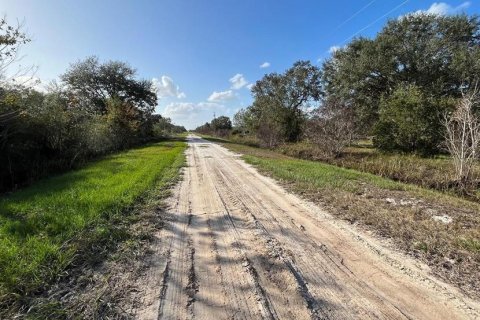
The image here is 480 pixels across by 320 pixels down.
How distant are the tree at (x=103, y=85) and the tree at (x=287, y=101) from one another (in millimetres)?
19123

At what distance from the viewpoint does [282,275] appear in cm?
302

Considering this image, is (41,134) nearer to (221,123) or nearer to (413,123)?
(413,123)

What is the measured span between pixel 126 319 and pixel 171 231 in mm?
2044

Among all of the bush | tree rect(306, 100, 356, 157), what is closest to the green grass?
tree rect(306, 100, 356, 157)

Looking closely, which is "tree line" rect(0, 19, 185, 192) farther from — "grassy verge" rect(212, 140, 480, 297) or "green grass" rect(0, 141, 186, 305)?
"grassy verge" rect(212, 140, 480, 297)

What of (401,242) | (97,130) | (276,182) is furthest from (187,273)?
(97,130)

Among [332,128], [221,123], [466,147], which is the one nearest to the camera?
[466,147]

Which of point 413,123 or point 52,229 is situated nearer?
point 52,229

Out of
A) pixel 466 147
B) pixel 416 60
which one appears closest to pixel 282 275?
pixel 466 147

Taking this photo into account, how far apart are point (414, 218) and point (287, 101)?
27647mm

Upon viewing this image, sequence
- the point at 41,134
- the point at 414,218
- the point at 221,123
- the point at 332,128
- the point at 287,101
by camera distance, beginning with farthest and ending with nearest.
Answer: the point at 221,123 < the point at 287,101 < the point at 332,128 < the point at 41,134 < the point at 414,218

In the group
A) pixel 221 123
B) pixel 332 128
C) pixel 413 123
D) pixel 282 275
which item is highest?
pixel 221 123

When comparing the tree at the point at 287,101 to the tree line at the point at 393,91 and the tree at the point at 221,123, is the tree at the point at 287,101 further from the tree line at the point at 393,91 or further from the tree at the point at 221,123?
the tree at the point at 221,123

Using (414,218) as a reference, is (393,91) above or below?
above
